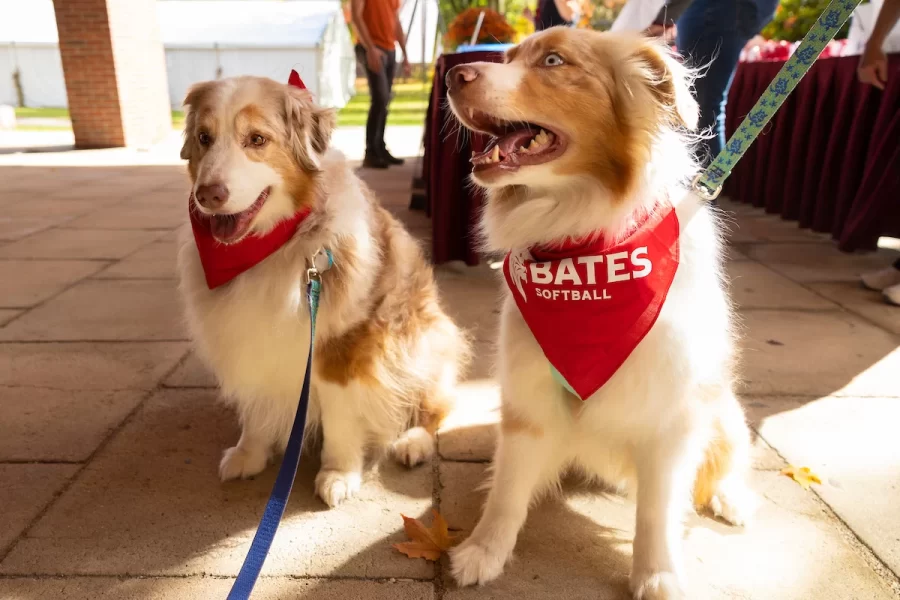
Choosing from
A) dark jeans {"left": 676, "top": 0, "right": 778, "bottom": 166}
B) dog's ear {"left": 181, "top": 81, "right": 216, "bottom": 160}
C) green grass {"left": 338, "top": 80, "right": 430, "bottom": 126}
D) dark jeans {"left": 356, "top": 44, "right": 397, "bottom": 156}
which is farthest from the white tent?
dog's ear {"left": 181, "top": 81, "right": 216, "bottom": 160}

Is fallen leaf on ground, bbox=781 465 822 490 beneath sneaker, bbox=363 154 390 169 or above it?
beneath

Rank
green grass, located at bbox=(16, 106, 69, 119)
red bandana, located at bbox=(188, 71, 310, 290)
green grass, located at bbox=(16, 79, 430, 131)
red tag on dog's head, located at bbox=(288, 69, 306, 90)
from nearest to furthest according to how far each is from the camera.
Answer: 1. red bandana, located at bbox=(188, 71, 310, 290)
2. red tag on dog's head, located at bbox=(288, 69, 306, 90)
3. green grass, located at bbox=(16, 79, 430, 131)
4. green grass, located at bbox=(16, 106, 69, 119)

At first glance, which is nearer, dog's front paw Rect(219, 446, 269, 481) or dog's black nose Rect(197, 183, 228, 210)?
dog's black nose Rect(197, 183, 228, 210)

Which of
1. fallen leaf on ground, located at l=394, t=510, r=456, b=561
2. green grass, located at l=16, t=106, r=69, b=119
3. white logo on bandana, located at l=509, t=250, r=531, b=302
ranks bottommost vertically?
fallen leaf on ground, located at l=394, t=510, r=456, b=561

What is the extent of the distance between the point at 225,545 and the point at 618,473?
4.39 feet

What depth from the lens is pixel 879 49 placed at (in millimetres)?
4246

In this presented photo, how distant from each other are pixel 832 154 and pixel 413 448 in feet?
16.4

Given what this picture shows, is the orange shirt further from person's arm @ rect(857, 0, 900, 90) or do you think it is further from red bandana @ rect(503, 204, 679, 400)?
red bandana @ rect(503, 204, 679, 400)

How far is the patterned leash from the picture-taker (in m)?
1.80

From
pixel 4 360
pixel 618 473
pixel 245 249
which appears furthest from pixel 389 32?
pixel 618 473

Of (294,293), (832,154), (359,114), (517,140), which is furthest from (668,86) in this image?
(359,114)

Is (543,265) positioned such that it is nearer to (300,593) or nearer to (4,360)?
(300,593)

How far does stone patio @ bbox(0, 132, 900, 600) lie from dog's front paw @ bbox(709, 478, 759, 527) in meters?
0.05

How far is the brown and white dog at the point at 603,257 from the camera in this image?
5.46 feet
